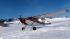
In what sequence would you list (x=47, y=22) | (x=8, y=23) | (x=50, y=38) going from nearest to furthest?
(x=50, y=38) < (x=47, y=22) < (x=8, y=23)

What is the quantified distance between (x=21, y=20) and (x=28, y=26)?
43cm

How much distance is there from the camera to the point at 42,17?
8.62 m

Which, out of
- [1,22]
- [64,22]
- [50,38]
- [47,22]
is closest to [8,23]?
[1,22]

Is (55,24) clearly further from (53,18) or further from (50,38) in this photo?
(50,38)

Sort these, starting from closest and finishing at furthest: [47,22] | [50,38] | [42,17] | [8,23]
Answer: [50,38]
[42,17]
[47,22]
[8,23]

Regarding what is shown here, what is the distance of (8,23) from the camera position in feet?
33.7

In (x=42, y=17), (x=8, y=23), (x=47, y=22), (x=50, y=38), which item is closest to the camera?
(x=50, y=38)

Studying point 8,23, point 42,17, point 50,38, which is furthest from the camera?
point 8,23

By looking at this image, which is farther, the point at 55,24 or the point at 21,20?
the point at 55,24

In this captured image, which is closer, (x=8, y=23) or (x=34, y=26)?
(x=34, y=26)

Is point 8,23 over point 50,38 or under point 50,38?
over

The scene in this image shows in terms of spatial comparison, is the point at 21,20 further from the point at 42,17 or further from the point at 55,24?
the point at 55,24

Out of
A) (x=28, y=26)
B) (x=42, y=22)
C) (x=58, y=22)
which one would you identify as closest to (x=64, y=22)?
(x=58, y=22)

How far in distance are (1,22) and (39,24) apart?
2114 millimetres
